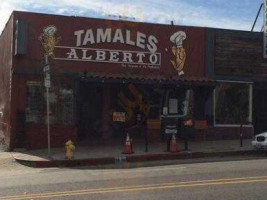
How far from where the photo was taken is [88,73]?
2205cm

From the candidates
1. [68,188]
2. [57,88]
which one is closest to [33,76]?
[57,88]

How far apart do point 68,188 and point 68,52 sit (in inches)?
445

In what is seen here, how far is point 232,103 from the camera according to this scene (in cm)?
2491

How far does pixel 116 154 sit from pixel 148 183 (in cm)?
710

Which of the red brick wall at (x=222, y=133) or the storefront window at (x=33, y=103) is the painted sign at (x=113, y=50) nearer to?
the storefront window at (x=33, y=103)

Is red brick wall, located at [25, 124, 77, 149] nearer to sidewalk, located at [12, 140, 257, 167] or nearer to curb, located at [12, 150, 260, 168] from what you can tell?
sidewalk, located at [12, 140, 257, 167]

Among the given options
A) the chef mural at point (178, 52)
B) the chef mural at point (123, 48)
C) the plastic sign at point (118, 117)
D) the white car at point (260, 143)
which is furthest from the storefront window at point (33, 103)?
the white car at point (260, 143)

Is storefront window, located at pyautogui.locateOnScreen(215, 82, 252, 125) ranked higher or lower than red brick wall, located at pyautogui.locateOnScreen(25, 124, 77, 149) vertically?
higher

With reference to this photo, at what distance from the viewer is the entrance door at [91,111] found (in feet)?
76.3

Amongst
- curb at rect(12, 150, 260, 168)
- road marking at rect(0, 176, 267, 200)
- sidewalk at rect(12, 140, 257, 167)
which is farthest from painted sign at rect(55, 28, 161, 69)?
road marking at rect(0, 176, 267, 200)

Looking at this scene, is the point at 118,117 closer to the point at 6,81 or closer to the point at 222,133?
the point at 222,133

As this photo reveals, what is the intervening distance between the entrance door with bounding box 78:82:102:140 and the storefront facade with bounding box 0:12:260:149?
0.04 meters

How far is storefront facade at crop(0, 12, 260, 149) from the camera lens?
22.0 metres

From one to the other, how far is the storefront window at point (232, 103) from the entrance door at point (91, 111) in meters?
4.98
